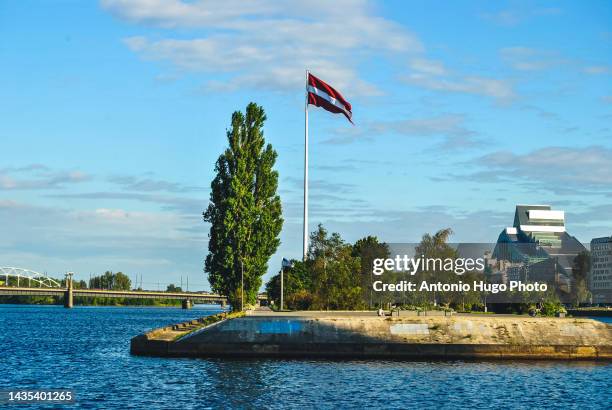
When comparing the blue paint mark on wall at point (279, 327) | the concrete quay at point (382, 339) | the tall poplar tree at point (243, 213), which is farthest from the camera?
the tall poplar tree at point (243, 213)

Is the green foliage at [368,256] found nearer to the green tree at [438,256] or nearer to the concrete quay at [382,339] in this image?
the green tree at [438,256]

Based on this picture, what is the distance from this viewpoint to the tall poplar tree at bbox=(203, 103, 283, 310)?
97.0 m

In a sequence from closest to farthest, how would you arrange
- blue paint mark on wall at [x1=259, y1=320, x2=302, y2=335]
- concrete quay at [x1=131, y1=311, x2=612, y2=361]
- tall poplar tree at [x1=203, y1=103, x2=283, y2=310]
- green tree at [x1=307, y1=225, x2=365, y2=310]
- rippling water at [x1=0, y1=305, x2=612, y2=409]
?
rippling water at [x1=0, y1=305, x2=612, y2=409] → concrete quay at [x1=131, y1=311, x2=612, y2=361] → blue paint mark on wall at [x1=259, y1=320, x2=302, y2=335] → tall poplar tree at [x1=203, y1=103, x2=283, y2=310] → green tree at [x1=307, y1=225, x2=365, y2=310]

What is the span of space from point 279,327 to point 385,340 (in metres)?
10.1

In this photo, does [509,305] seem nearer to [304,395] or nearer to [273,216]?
[273,216]

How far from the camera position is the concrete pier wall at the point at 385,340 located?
8156cm

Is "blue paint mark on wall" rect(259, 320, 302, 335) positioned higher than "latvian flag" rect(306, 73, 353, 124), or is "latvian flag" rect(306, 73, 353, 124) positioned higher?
"latvian flag" rect(306, 73, 353, 124)

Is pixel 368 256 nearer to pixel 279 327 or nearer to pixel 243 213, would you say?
pixel 243 213

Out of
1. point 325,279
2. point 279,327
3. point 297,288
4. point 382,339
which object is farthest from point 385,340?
point 297,288

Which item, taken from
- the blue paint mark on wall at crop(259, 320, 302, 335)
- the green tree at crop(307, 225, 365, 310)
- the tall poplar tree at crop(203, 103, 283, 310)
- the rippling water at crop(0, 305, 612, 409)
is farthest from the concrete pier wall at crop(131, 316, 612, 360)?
the green tree at crop(307, 225, 365, 310)

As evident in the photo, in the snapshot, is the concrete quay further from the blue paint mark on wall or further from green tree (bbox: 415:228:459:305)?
green tree (bbox: 415:228:459:305)

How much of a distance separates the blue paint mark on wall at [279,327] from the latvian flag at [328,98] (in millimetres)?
31618

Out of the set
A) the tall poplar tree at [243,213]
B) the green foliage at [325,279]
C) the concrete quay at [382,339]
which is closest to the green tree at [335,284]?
the green foliage at [325,279]

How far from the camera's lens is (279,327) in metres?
82.4
